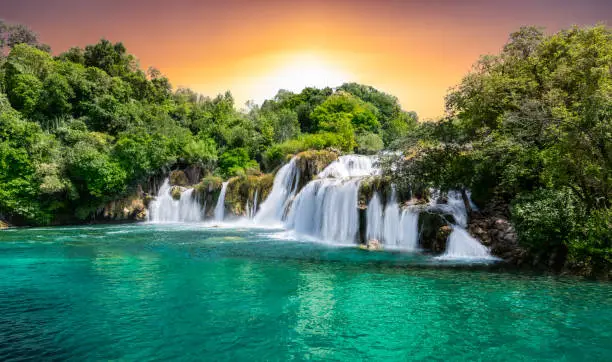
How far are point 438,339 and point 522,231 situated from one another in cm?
706

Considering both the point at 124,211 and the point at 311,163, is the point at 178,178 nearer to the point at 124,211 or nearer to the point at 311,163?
the point at 124,211

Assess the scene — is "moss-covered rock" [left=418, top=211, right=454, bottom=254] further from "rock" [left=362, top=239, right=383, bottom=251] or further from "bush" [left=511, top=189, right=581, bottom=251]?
"bush" [left=511, top=189, right=581, bottom=251]

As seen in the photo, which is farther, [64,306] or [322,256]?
[322,256]

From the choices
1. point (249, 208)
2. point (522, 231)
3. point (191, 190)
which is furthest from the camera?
point (191, 190)

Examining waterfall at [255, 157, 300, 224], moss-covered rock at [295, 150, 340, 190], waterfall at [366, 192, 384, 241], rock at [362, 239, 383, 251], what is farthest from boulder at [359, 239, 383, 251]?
waterfall at [255, 157, 300, 224]

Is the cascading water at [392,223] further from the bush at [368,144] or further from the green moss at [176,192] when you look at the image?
the green moss at [176,192]

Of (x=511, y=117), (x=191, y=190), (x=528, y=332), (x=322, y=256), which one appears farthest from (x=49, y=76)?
(x=528, y=332)

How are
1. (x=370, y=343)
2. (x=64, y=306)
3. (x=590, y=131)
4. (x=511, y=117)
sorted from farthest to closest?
(x=511, y=117) → (x=590, y=131) → (x=64, y=306) → (x=370, y=343)

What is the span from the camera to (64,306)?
8984 mm

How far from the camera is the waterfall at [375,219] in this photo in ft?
61.4

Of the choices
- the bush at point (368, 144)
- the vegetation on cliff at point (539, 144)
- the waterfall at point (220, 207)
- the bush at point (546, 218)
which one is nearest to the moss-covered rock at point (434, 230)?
the vegetation on cliff at point (539, 144)

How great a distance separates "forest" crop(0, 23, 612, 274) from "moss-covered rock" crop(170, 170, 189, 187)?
897 mm

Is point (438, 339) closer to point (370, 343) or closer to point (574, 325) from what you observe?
point (370, 343)

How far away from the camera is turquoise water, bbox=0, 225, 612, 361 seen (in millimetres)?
6477
